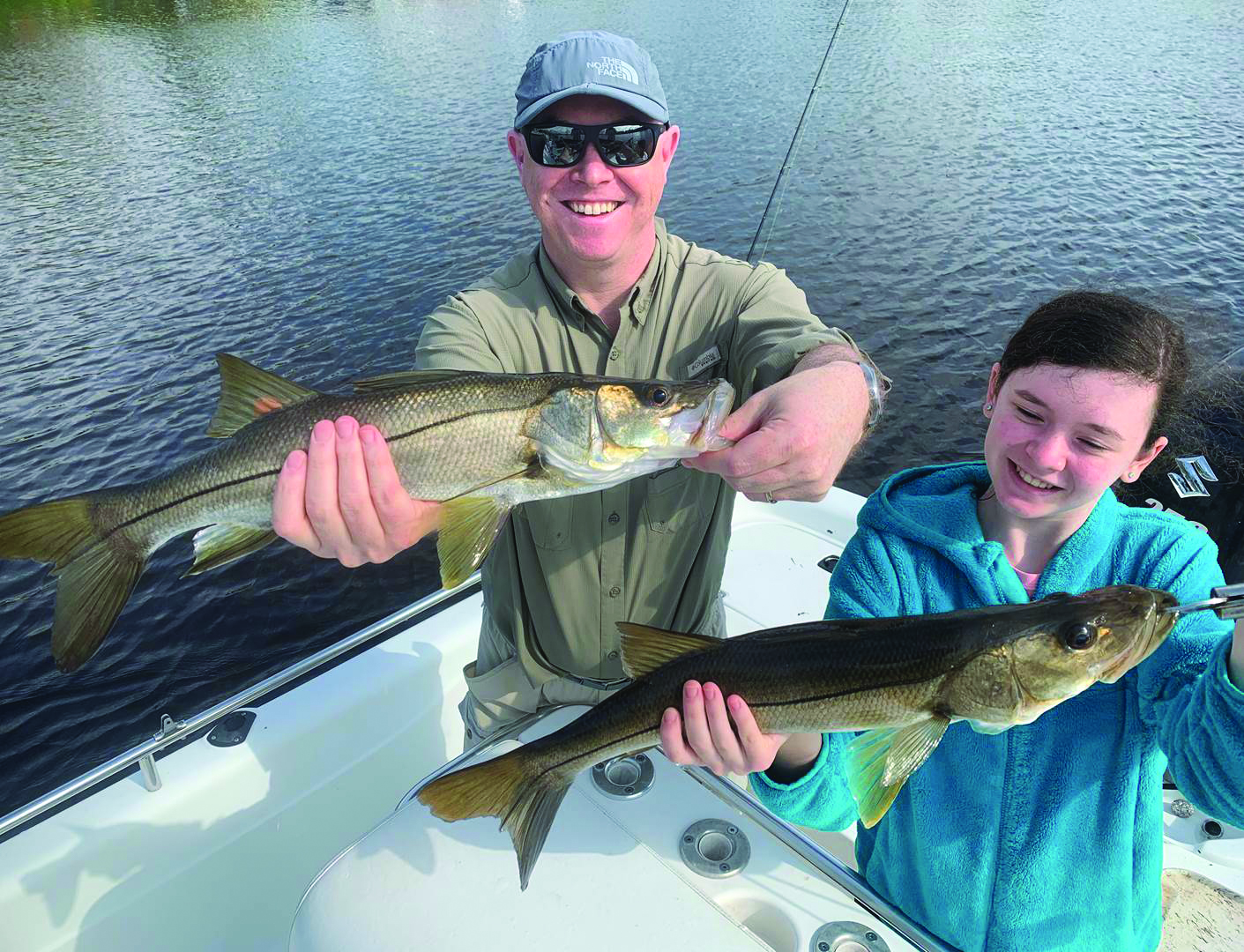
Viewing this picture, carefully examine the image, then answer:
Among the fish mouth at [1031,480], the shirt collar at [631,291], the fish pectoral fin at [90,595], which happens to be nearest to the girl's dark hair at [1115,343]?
the fish mouth at [1031,480]

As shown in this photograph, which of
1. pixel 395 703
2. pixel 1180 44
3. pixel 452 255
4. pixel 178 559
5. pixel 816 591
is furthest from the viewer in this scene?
pixel 1180 44

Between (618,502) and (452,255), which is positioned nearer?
(618,502)

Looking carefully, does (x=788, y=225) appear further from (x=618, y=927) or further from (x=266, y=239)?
(x=618, y=927)

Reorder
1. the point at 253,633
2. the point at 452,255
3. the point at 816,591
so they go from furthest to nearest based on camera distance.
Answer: the point at 452,255 → the point at 253,633 → the point at 816,591

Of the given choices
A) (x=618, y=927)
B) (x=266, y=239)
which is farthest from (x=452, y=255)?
(x=618, y=927)

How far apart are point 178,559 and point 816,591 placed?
8.30m

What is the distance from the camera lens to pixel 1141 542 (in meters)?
2.48

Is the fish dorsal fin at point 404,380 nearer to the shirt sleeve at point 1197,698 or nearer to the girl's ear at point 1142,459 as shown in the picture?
the girl's ear at point 1142,459

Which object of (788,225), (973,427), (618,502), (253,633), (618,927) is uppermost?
(618,502)

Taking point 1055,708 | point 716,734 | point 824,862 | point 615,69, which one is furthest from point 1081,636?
point 615,69

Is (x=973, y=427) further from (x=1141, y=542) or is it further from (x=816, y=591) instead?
(x=1141, y=542)

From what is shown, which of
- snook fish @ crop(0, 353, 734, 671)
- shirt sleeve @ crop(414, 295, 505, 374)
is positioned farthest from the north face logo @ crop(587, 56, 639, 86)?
snook fish @ crop(0, 353, 734, 671)

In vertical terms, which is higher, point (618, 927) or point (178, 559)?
point (618, 927)

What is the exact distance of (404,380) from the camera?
2791mm
